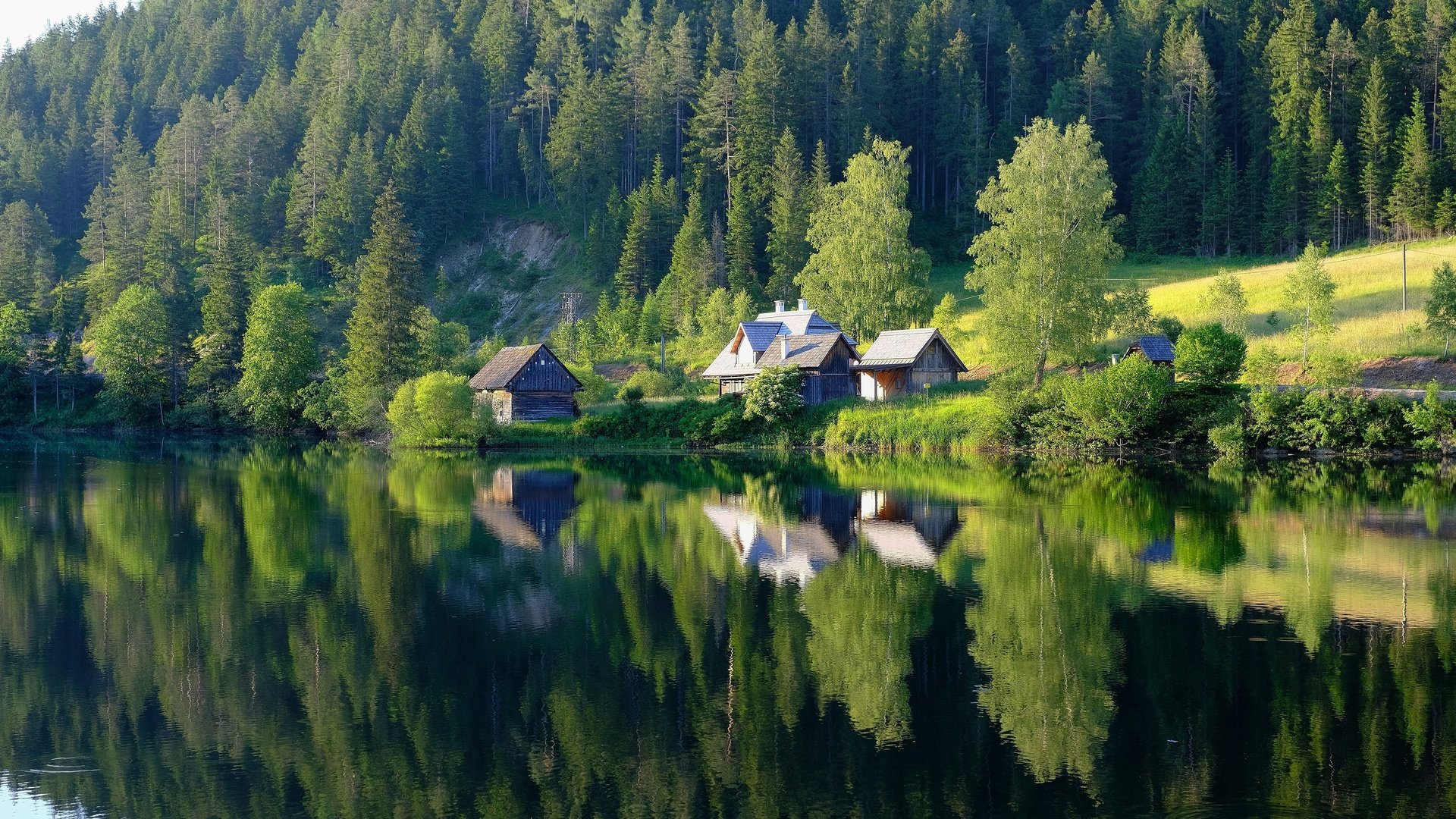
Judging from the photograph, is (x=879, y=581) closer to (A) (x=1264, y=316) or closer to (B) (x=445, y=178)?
(A) (x=1264, y=316)

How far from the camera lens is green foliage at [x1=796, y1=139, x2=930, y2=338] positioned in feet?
222

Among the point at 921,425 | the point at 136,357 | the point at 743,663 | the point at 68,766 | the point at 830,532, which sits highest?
the point at 136,357

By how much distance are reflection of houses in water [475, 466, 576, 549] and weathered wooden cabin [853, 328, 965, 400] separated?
1923 centimetres

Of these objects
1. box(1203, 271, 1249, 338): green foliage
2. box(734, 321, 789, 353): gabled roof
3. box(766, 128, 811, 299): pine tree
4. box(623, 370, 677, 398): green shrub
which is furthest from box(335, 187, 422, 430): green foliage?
box(1203, 271, 1249, 338): green foliage

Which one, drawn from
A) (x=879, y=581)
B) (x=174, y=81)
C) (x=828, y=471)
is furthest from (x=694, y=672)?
(x=174, y=81)

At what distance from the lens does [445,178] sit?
10669 centimetres

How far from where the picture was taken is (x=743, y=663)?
52.9 feet

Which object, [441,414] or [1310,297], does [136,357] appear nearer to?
[441,414]

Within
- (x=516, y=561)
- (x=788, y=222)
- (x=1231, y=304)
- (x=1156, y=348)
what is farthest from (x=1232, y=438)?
(x=788, y=222)

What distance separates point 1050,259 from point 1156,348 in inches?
259

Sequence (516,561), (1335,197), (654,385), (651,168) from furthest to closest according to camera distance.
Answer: (651,168), (1335,197), (654,385), (516,561)

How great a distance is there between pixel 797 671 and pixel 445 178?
3816 inches

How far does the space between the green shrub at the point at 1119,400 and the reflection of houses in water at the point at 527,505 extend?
19.7 metres

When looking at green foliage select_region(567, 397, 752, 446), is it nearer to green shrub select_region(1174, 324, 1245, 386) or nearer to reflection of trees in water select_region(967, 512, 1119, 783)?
green shrub select_region(1174, 324, 1245, 386)
